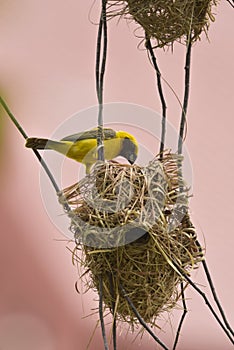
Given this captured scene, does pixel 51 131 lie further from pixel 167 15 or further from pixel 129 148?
pixel 167 15

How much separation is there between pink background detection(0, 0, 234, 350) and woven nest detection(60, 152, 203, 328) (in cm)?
46

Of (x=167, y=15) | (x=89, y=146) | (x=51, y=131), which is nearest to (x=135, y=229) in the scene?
(x=89, y=146)

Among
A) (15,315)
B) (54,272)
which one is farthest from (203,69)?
(15,315)

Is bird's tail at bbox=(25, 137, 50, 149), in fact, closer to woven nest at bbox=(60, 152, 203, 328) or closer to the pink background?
woven nest at bbox=(60, 152, 203, 328)

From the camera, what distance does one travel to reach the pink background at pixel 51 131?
Result: 55.7 inches

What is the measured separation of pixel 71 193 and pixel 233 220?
71 centimetres

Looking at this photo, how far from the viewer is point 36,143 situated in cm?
93

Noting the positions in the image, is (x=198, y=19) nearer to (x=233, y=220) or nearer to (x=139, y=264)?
(x=139, y=264)

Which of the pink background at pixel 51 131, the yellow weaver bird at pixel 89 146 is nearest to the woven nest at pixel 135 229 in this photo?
the yellow weaver bird at pixel 89 146

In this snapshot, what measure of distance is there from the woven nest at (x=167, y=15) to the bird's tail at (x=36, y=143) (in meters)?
0.20

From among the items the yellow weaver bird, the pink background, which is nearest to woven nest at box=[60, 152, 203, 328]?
the yellow weaver bird

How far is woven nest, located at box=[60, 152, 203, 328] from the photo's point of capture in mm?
871

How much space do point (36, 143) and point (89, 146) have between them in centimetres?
9

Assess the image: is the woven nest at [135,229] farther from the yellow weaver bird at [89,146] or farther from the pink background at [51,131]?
the pink background at [51,131]
